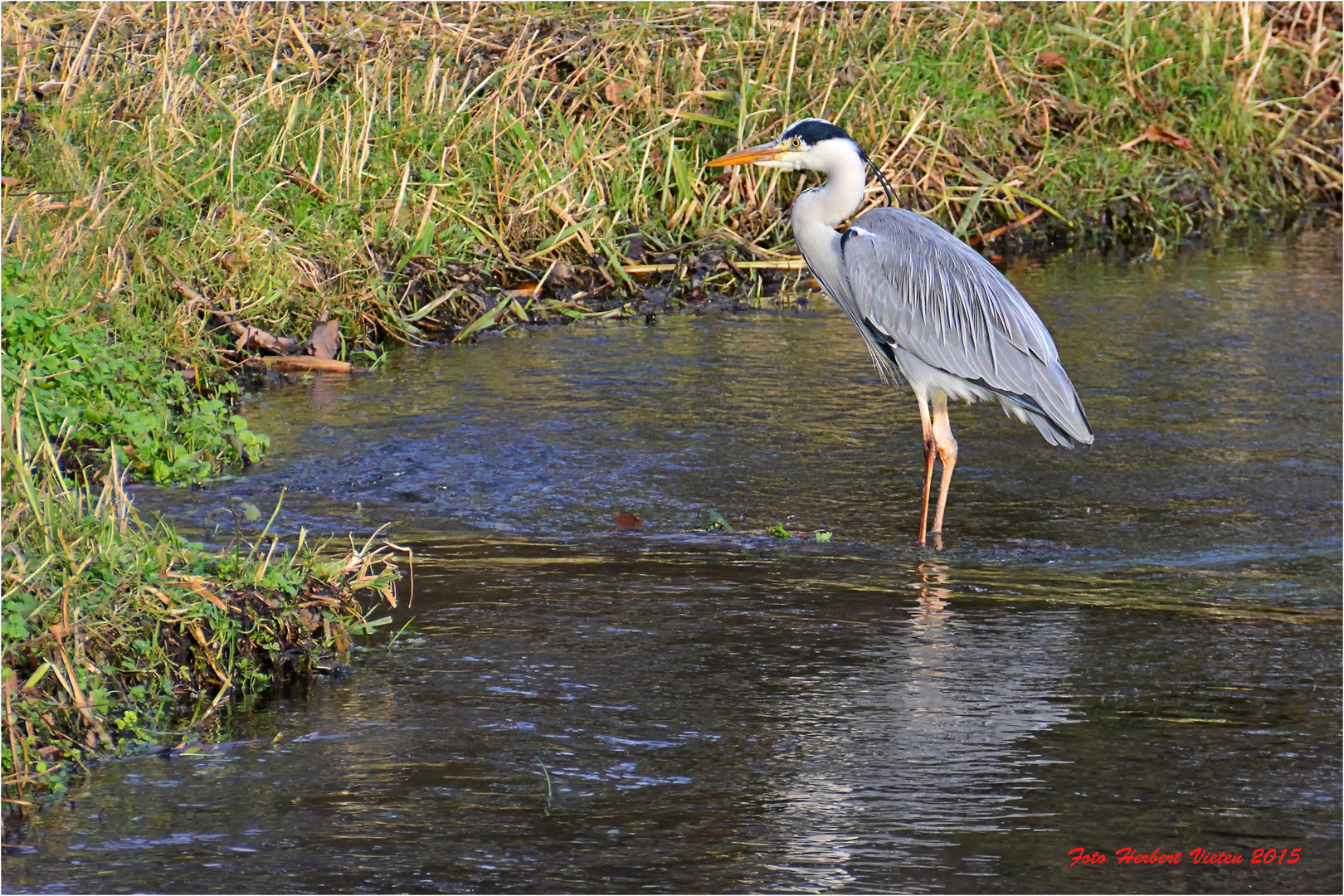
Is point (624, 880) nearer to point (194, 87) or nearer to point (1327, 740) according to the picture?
point (1327, 740)

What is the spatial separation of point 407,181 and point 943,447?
399 cm

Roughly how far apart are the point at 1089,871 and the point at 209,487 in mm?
3869

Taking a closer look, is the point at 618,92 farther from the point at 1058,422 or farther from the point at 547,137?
the point at 1058,422

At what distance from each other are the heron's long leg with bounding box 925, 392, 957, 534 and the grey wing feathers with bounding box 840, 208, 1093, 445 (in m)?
0.17

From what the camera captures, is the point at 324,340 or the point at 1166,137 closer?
the point at 324,340

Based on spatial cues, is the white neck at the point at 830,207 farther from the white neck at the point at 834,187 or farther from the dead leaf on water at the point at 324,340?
the dead leaf on water at the point at 324,340

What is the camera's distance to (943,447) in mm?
6414

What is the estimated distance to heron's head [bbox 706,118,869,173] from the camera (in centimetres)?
675

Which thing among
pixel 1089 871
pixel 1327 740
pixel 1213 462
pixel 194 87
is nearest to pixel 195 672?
pixel 1089 871

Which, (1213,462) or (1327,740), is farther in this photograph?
(1213,462)

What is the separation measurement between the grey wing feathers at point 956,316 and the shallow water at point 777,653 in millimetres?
385

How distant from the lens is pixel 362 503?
20.5ft

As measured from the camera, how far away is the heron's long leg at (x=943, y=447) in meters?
6.17
